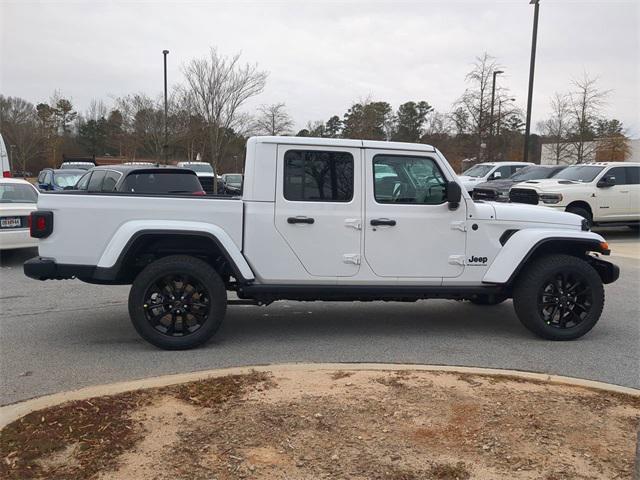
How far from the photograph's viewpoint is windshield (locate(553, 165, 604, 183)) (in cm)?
1444

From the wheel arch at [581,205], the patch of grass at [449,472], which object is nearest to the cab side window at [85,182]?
the patch of grass at [449,472]

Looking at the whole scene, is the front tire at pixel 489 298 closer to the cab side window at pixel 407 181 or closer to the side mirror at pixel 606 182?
the cab side window at pixel 407 181

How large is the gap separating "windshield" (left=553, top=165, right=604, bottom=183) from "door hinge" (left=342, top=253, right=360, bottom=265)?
1094 centimetres

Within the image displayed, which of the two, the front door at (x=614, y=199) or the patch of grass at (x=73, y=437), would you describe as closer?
the patch of grass at (x=73, y=437)

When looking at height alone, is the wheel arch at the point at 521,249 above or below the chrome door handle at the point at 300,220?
below

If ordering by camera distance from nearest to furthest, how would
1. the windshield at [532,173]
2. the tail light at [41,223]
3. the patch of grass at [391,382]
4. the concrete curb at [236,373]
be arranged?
the concrete curb at [236,373] → the patch of grass at [391,382] → the tail light at [41,223] → the windshield at [532,173]

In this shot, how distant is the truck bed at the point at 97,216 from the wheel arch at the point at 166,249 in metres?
0.09

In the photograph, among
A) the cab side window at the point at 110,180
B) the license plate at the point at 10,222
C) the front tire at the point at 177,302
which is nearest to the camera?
the front tire at the point at 177,302

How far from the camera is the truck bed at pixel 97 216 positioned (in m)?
5.16

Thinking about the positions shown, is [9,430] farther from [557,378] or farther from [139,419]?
[557,378]

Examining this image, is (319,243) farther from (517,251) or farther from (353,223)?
(517,251)

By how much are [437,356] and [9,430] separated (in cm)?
343

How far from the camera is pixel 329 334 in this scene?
5.97 m

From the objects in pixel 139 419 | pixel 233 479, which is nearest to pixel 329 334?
pixel 139 419
